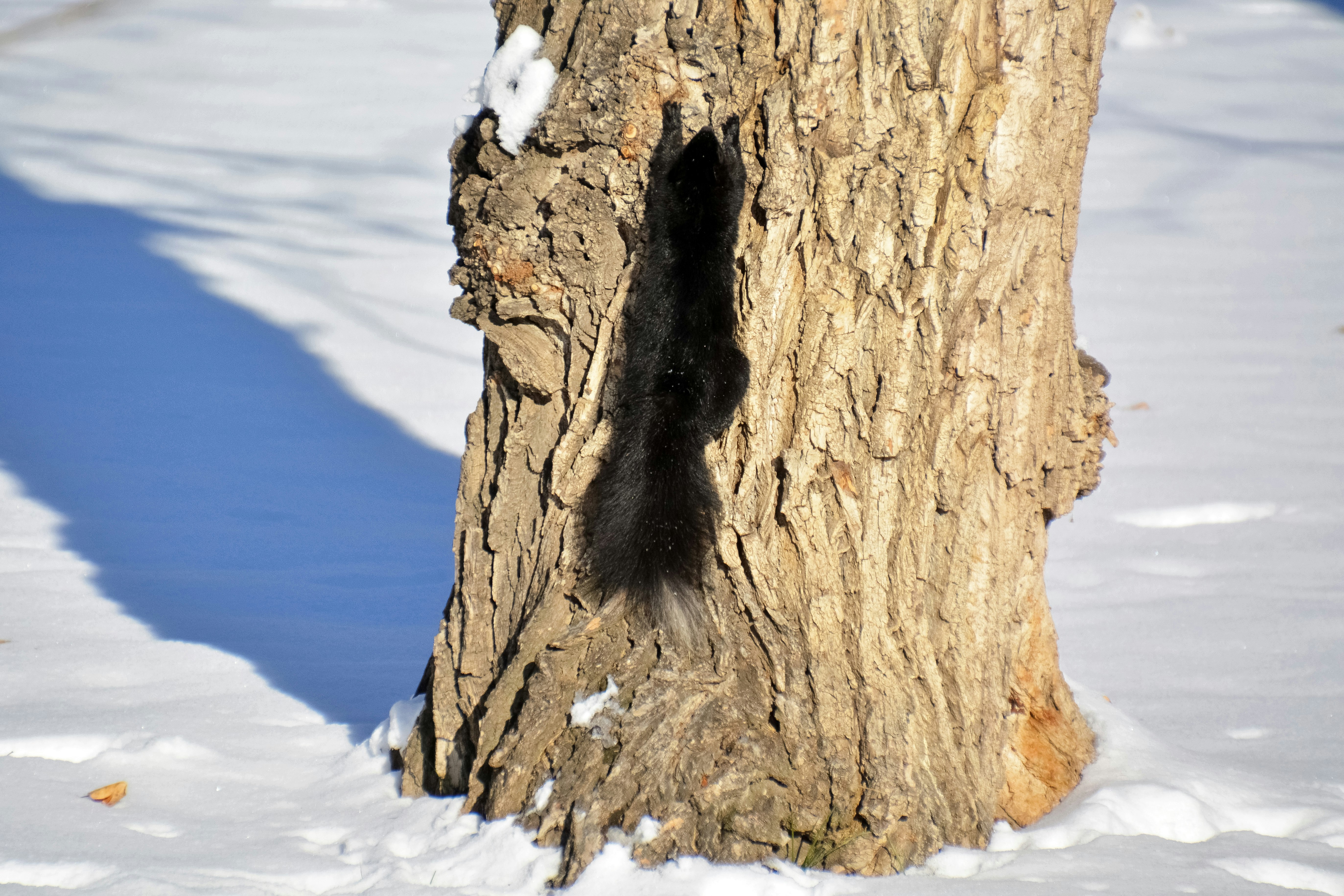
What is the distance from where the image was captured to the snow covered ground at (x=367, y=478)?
1.61 metres

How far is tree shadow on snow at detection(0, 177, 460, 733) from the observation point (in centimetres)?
256

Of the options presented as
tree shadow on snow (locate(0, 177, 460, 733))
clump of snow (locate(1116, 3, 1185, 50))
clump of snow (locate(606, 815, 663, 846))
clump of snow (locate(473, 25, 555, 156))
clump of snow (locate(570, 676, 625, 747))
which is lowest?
tree shadow on snow (locate(0, 177, 460, 733))

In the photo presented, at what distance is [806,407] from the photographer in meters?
1.55

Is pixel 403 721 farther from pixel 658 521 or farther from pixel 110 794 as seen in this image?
pixel 658 521

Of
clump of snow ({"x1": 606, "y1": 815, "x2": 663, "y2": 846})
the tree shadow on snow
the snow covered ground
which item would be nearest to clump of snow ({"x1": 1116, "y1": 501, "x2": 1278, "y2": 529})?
the snow covered ground

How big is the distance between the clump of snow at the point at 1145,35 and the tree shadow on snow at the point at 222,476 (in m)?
8.06

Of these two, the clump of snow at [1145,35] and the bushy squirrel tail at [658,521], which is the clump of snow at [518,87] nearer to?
the bushy squirrel tail at [658,521]

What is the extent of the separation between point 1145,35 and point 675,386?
31.3 ft

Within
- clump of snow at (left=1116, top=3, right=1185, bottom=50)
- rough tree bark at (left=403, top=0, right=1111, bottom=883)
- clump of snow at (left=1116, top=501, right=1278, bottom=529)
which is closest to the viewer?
rough tree bark at (left=403, top=0, right=1111, bottom=883)

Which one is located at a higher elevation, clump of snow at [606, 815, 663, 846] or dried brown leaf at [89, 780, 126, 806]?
clump of snow at [606, 815, 663, 846]

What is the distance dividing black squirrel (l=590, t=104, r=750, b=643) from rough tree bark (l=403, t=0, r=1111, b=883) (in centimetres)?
3

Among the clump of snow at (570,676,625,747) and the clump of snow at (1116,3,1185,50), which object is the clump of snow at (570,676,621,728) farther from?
the clump of snow at (1116,3,1185,50)

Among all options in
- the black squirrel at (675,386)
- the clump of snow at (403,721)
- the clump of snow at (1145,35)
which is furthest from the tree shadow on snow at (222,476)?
the clump of snow at (1145,35)

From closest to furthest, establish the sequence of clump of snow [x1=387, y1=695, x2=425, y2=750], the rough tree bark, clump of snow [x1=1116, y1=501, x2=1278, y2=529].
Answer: the rough tree bark, clump of snow [x1=387, y1=695, x2=425, y2=750], clump of snow [x1=1116, y1=501, x2=1278, y2=529]
